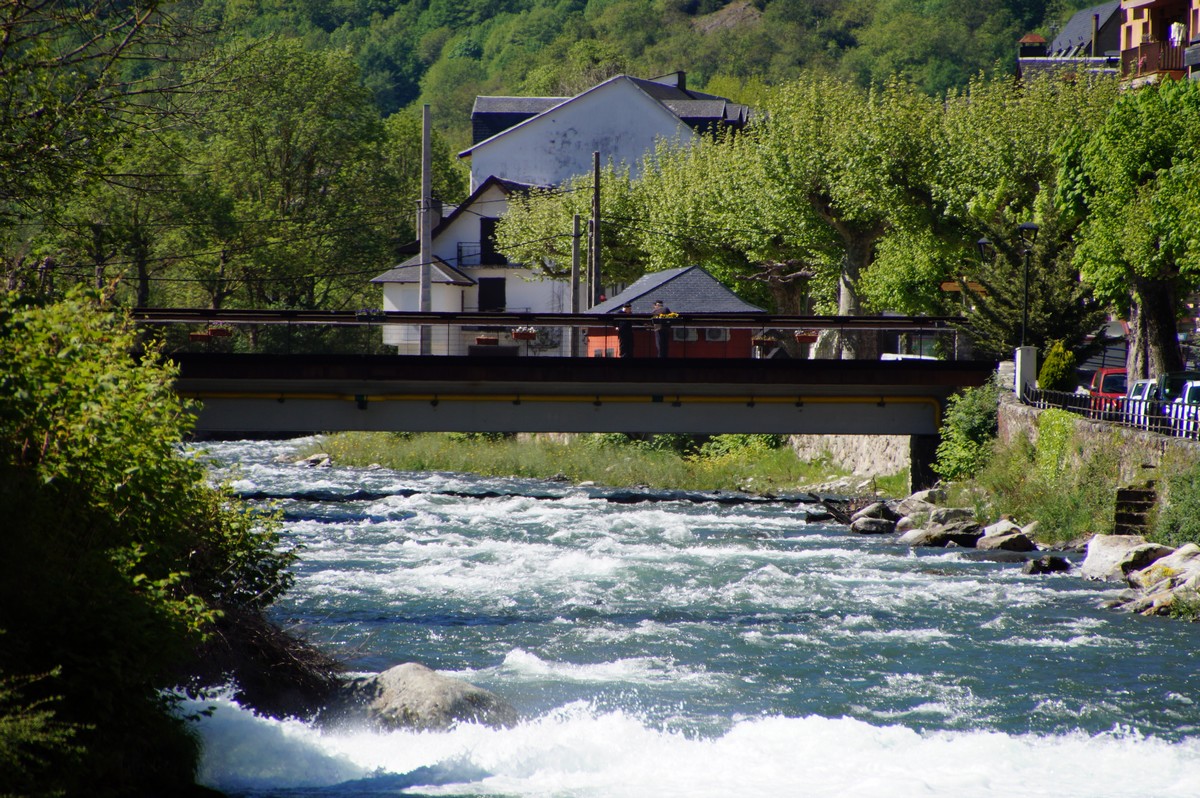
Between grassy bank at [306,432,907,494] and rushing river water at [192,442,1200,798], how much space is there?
1221 cm

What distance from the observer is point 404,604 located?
1938cm

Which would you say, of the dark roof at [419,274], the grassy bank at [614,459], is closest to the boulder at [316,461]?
the grassy bank at [614,459]

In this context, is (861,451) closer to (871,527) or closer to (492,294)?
(871,527)

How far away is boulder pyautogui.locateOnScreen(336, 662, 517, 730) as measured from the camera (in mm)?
12375

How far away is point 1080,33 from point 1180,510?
71818mm

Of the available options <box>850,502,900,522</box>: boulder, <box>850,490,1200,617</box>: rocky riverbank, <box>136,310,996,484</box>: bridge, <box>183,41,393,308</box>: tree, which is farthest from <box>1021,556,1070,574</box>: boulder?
<box>183,41,393,308</box>: tree

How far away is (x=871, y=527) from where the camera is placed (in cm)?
2761

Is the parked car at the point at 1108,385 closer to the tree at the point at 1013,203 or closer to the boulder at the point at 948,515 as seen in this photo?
the tree at the point at 1013,203

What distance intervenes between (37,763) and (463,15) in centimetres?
15636

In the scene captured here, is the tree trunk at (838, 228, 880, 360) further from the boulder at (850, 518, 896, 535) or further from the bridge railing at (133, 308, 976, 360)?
the boulder at (850, 518, 896, 535)

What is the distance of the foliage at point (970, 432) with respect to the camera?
31.9 m

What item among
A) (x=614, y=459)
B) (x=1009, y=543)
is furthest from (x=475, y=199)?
(x=1009, y=543)

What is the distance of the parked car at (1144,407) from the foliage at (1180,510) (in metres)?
1.78

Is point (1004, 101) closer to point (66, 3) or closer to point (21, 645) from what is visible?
point (66, 3)
